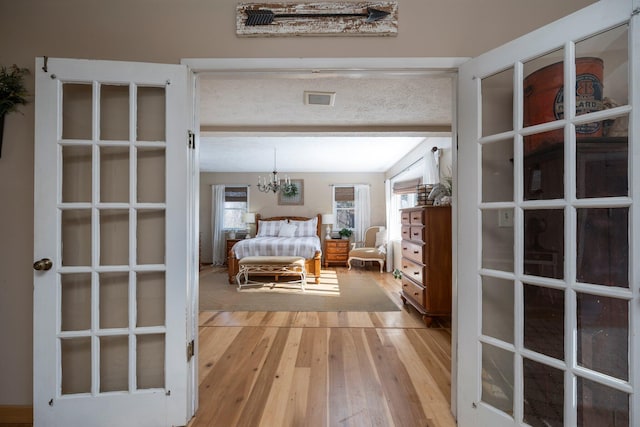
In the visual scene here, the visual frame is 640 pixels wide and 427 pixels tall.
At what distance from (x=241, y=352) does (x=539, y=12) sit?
312 cm

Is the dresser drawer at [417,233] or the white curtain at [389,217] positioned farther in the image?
the white curtain at [389,217]

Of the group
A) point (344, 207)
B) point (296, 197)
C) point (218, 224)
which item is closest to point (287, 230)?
point (296, 197)

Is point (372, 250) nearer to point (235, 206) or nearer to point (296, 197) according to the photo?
point (296, 197)

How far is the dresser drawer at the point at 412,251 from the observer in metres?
3.12

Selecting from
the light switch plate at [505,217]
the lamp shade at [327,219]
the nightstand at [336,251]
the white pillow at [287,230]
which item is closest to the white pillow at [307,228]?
the white pillow at [287,230]

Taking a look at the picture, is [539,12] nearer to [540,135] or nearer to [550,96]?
[550,96]

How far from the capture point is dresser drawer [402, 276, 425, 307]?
304 cm

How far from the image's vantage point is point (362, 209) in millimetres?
7434

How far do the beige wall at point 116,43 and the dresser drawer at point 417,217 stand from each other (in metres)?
1.82

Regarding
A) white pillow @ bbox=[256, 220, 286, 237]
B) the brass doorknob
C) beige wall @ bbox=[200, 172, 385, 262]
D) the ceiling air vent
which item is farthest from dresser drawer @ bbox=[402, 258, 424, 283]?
white pillow @ bbox=[256, 220, 286, 237]

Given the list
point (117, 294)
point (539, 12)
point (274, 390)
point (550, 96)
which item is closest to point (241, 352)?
point (274, 390)

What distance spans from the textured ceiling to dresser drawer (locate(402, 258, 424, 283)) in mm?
1656

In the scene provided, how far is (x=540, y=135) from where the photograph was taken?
4.12 ft

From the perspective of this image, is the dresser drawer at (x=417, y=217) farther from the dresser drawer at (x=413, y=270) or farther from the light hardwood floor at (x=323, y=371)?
the light hardwood floor at (x=323, y=371)
